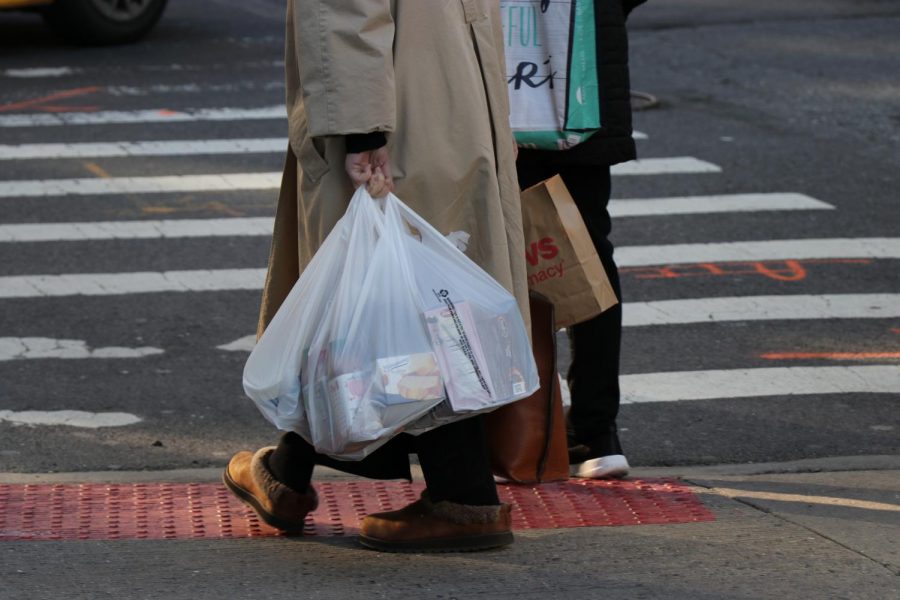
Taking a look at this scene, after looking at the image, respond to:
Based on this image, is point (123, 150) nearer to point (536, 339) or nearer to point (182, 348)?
point (182, 348)

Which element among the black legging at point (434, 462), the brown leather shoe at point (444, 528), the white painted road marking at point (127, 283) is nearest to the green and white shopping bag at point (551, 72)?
the black legging at point (434, 462)

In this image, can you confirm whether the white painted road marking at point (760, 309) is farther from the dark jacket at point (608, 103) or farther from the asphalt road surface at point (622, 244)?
the dark jacket at point (608, 103)

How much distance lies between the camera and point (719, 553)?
3.94m

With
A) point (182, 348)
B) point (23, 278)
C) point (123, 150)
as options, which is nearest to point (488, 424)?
point (182, 348)

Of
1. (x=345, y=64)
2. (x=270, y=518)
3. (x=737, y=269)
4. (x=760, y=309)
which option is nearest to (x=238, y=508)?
(x=270, y=518)

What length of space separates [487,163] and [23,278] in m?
3.82

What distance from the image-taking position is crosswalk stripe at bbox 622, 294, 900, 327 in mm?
6684

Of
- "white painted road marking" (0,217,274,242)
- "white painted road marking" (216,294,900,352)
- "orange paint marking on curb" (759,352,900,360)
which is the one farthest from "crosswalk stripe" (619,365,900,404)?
"white painted road marking" (0,217,274,242)

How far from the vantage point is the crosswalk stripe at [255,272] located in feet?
22.8

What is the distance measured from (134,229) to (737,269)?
295 centimetres

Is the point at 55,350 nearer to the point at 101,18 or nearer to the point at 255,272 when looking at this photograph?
the point at 255,272

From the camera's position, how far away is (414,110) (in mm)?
3760

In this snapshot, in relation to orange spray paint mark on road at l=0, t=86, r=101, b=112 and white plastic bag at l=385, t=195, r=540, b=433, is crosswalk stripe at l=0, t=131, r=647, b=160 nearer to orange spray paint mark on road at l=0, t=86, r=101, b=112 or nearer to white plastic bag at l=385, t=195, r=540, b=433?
orange spray paint mark on road at l=0, t=86, r=101, b=112

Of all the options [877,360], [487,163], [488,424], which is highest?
[487,163]
